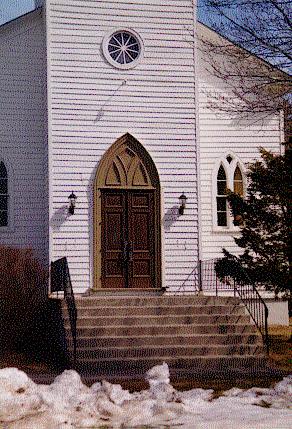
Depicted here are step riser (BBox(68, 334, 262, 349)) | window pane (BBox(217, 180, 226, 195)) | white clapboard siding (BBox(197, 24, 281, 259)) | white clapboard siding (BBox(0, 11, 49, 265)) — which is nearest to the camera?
step riser (BBox(68, 334, 262, 349))

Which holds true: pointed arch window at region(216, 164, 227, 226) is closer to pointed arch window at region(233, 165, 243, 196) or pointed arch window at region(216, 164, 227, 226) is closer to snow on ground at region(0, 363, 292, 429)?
pointed arch window at region(233, 165, 243, 196)

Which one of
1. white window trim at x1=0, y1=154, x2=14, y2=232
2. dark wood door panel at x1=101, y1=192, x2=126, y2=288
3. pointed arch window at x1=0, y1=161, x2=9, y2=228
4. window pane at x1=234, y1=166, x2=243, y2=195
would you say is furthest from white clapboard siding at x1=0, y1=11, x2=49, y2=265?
window pane at x1=234, y1=166, x2=243, y2=195

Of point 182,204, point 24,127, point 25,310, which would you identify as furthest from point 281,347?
point 24,127

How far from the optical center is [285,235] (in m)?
15.1

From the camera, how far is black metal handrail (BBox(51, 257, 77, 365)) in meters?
12.4

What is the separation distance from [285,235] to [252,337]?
2.67 metres

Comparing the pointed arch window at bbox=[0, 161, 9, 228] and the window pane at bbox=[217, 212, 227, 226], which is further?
the window pane at bbox=[217, 212, 227, 226]

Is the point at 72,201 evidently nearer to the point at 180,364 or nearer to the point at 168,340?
the point at 168,340

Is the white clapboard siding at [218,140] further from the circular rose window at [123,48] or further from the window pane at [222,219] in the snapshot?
the circular rose window at [123,48]

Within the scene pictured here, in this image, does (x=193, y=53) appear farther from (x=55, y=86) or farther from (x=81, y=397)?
(x=81, y=397)

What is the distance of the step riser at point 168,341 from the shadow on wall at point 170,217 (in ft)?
14.4

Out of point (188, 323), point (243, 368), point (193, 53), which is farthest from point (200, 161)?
point (243, 368)

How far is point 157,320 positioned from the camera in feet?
45.9

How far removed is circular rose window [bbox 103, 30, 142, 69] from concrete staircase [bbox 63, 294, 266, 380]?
634 centimetres
